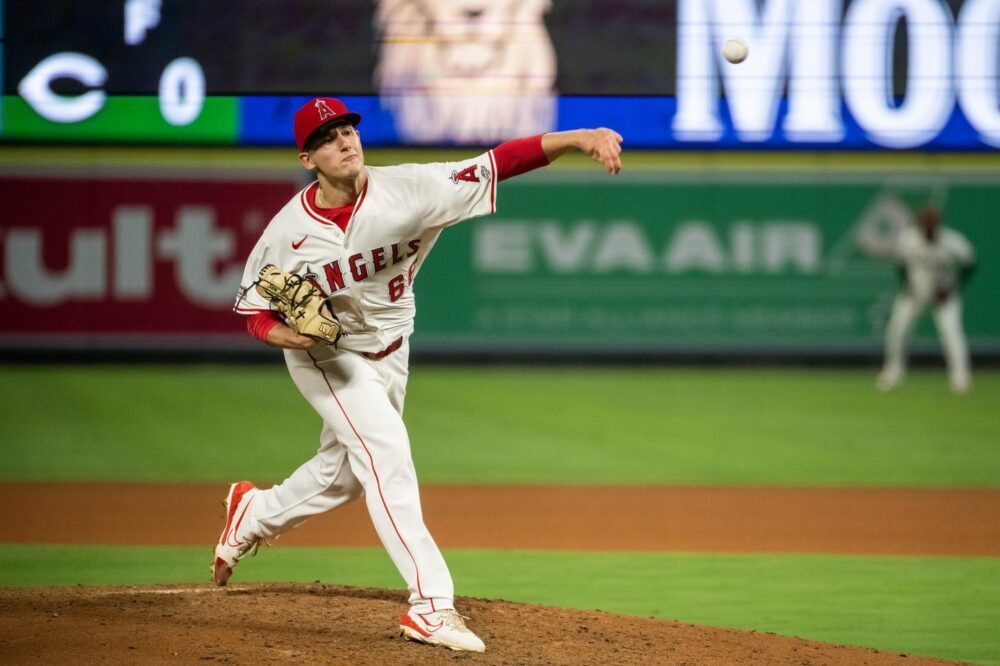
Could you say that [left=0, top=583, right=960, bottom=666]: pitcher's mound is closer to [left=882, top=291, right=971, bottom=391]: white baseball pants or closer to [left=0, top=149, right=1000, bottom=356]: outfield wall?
[left=882, top=291, right=971, bottom=391]: white baseball pants

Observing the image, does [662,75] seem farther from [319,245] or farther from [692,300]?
[692,300]

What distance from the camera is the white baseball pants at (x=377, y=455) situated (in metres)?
4.51

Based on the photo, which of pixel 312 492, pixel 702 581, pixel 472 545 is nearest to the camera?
pixel 312 492

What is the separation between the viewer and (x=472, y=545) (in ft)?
23.5

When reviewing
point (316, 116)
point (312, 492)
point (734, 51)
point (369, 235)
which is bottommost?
point (312, 492)

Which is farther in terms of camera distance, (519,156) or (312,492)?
(312,492)

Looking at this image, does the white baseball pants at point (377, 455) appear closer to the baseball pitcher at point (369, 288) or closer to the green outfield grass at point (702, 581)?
the baseball pitcher at point (369, 288)

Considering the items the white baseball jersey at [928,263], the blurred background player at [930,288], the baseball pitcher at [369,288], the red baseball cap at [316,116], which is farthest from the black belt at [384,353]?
the white baseball jersey at [928,263]

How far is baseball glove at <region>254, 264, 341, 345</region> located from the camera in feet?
14.5

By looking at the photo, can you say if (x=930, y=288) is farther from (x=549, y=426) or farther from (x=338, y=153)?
(x=338, y=153)

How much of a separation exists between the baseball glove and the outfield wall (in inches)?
435

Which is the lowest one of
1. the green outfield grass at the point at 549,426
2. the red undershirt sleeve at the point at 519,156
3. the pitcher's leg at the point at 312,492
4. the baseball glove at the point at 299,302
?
the green outfield grass at the point at 549,426

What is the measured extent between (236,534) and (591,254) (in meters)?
11.0

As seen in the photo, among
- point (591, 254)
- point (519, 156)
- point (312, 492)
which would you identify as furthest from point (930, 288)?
point (312, 492)
